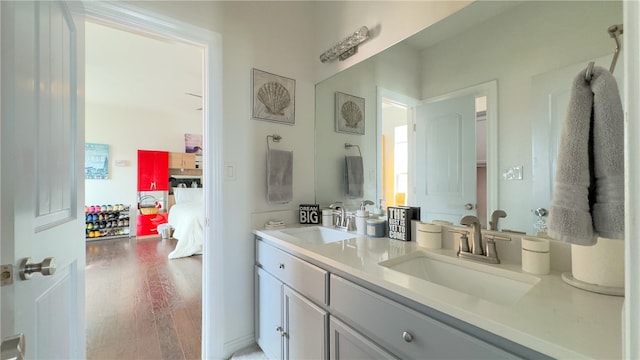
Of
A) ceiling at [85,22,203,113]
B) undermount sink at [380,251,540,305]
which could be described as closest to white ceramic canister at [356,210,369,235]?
undermount sink at [380,251,540,305]

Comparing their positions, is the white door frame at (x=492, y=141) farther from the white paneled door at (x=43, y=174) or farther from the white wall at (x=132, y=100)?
the white wall at (x=132, y=100)

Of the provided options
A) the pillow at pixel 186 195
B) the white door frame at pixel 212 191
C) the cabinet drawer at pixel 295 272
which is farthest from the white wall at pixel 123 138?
the cabinet drawer at pixel 295 272

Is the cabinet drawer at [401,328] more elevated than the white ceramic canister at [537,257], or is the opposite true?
the white ceramic canister at [537,257]

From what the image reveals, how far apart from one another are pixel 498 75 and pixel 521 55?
99 mm

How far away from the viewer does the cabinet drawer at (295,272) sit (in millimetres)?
1171

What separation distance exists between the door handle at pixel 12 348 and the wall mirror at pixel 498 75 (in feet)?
4.91

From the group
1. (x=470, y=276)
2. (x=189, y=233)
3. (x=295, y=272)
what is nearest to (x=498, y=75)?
(x=470, y=276)

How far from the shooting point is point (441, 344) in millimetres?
718

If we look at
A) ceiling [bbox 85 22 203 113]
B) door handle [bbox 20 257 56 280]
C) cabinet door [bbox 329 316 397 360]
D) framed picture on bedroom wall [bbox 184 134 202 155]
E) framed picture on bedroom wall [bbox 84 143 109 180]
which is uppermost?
ceiling [bbox 85 22 203 113]

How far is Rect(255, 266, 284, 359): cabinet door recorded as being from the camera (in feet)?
4.97

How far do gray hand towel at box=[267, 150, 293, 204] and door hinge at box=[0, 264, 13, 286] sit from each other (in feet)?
4.44

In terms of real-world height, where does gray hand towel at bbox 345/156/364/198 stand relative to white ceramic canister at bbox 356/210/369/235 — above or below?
above

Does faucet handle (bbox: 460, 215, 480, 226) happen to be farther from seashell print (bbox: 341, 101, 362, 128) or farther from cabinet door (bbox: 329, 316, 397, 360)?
seashell print (bbox: 341, 101, 362, 128)

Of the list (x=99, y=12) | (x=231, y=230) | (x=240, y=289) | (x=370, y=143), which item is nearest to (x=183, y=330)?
(x=240, y=289)
